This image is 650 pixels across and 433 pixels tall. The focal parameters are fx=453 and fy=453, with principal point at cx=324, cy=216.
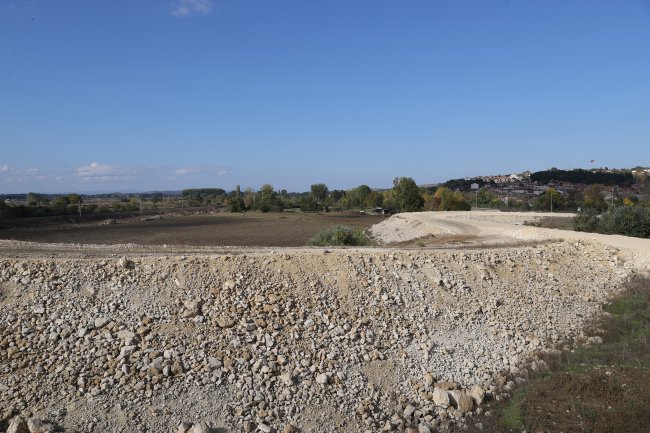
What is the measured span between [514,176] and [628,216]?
7128 inches

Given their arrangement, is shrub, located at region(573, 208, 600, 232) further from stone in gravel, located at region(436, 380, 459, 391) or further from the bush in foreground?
stone in gravel, located at region(436, 380, 459, 391)

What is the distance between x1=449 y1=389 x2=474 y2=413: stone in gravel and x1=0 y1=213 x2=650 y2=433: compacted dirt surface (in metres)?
0.03

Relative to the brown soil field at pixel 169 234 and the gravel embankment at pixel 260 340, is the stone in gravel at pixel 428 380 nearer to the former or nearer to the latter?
the gravel embankment at pixel 260 340

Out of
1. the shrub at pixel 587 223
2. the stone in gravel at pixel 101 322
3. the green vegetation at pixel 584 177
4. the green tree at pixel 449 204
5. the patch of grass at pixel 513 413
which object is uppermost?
the green vegetation at pixel 584 177

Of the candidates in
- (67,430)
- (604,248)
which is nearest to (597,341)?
(604,248)

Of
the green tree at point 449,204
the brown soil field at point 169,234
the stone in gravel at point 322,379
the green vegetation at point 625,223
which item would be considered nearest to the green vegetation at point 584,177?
the green tree at point 449,204

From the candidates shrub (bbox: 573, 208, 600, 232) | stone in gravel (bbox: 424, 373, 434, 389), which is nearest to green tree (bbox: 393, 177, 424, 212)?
shrub (bbox: 573, 208, 600, 232)

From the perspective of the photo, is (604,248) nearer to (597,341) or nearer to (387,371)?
(597,341)

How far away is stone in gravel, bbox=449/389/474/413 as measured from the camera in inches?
431

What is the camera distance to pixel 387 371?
11930 millimetres

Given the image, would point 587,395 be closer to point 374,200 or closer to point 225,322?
point 225,322

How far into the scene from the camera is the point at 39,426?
8867 millimetres

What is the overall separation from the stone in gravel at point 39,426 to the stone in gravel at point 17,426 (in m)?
0.09

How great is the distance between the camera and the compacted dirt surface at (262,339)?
9.91m
